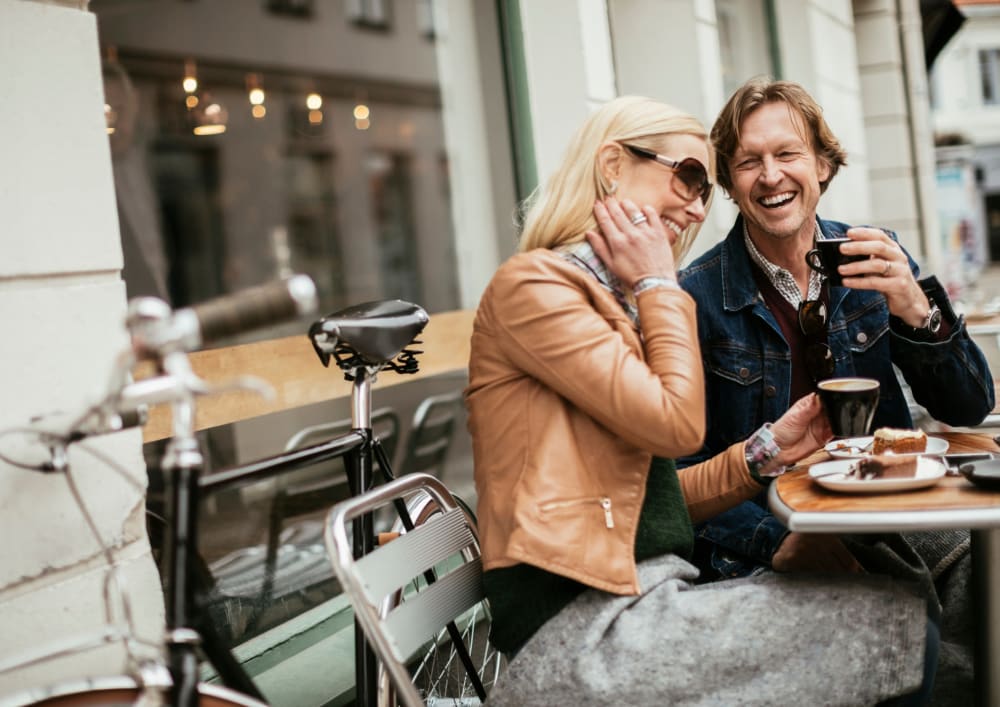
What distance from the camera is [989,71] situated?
3638 cm

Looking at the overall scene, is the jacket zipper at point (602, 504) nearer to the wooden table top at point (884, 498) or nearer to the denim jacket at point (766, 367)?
the wooden table top at point (884, 498)

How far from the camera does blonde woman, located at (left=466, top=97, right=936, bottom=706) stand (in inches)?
69.1

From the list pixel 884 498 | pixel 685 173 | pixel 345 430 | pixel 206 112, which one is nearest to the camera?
pixel 884 498

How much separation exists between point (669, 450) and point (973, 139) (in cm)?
3955

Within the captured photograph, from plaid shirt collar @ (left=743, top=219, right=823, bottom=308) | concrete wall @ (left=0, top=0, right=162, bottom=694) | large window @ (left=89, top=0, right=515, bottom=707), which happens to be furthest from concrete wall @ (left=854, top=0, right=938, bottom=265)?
concrete wall @ (left=0, top=0, right=162, bottom=694)

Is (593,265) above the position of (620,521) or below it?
above

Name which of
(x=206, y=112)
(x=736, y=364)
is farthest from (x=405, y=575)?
(x=206, y=112)

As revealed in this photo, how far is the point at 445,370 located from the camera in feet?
14.0

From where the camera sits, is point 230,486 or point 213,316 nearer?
point 213,316

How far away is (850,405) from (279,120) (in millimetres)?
15821

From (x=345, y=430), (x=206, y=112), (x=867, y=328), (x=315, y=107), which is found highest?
(x=315, y=107)

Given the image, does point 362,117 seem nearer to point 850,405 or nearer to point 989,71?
point 850,405

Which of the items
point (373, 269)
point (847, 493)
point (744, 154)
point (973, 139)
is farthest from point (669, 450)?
point (973, 139)

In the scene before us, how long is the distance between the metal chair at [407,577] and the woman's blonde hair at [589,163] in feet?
1.88
